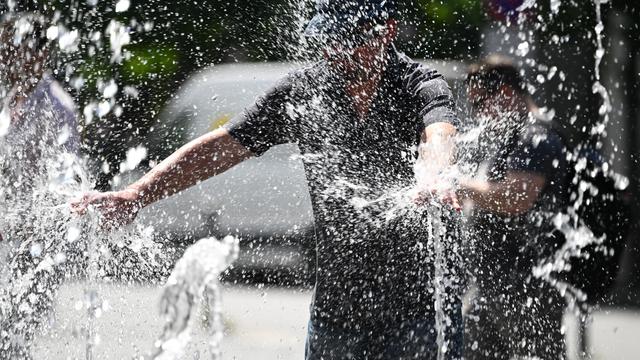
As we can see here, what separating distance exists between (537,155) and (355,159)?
3.74ft

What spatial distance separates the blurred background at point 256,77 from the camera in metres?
6.90

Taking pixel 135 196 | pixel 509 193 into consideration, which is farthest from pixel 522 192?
pixel 135 196

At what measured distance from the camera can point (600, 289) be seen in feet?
15.0


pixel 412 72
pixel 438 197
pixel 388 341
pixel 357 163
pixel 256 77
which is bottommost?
pixel 388 341

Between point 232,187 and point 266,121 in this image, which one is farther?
point 232,187

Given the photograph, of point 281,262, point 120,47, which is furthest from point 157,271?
point 120,47

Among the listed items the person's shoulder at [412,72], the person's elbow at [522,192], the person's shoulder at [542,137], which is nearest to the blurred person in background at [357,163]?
the person's shoulder at [412,72]

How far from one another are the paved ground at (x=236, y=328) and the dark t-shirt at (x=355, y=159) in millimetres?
1885

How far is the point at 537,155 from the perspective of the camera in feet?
13.3

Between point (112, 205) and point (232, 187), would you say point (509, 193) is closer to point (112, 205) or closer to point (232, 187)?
point (112, 205)

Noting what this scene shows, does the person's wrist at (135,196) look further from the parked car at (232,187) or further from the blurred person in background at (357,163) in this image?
the parked car at (232,187)

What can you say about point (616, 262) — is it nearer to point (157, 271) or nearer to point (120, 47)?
point (157, 271)

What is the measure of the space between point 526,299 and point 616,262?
55cm

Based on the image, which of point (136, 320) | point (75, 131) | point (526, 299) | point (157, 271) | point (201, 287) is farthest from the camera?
point (157, 271)
